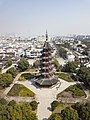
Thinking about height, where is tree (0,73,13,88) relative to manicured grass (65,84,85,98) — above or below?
above

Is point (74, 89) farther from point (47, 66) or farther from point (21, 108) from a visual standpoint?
point (21, 108)

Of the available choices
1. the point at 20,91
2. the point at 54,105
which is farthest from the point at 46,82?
the point at 54,105

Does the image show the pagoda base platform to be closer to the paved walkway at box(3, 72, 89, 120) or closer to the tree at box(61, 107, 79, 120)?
the paved walkway at box(3, 72, 89, 120)

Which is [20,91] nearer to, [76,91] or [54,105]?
[54,105]

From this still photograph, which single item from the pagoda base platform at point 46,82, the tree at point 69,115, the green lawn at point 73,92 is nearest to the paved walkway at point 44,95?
the pagoda base platform at point 46,82

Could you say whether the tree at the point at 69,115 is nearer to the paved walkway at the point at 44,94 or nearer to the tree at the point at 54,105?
the paved walkway at the point at 44,94

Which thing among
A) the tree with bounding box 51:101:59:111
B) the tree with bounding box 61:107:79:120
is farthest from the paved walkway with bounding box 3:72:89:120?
the tree with bounding box 61:107:79:120

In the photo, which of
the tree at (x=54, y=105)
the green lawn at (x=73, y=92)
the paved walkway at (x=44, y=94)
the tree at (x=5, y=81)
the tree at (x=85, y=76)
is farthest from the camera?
the tree at (x=5, y=81)

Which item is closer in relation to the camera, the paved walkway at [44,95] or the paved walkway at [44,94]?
the paved walkway at [44,95]
